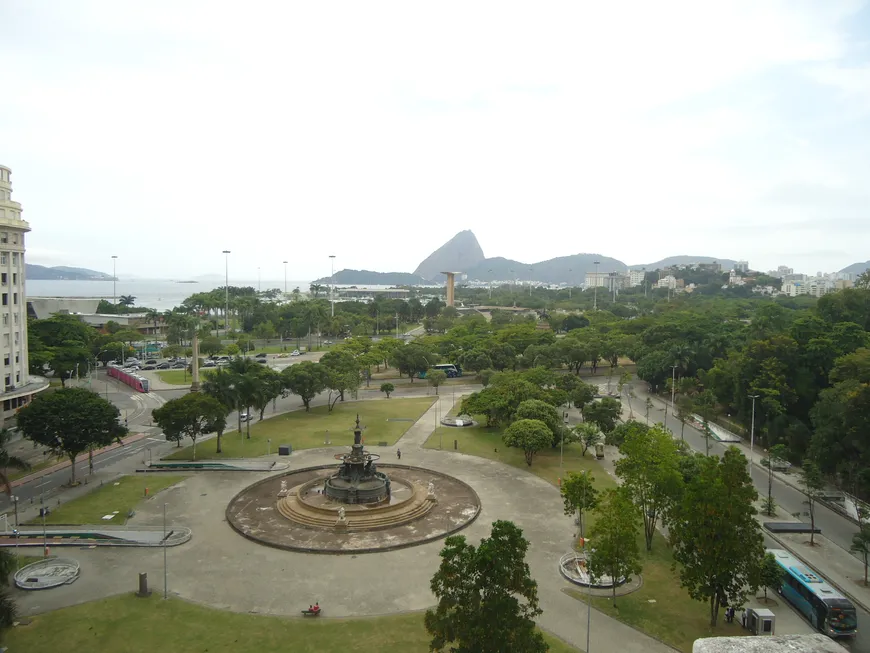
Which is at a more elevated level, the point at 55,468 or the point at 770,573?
the point at 770,573

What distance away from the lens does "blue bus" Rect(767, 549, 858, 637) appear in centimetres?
2183

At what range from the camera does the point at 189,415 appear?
41000mm

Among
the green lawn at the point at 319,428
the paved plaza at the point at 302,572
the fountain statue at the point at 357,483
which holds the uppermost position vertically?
the fountain statue at the point at 357,483

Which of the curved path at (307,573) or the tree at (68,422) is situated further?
the tree at (68,422)

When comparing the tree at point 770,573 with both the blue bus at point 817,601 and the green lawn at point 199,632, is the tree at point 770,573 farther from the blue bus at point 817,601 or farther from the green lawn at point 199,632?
the green lawn at point 199,632

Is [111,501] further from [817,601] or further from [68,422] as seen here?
[817,601]

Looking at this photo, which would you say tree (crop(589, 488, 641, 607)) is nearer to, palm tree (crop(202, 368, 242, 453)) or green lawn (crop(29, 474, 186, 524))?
green lawn (crop(29, 474, 186, 524))

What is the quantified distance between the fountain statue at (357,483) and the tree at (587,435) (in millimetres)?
16760

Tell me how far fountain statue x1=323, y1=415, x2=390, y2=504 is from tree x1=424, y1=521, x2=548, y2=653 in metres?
17.0

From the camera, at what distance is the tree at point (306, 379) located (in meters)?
55.4

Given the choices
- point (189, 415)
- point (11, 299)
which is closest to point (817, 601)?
point (189, 415)

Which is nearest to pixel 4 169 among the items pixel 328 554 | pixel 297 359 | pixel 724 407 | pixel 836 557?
pixel 328 554

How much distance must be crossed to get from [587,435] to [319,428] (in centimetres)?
2315

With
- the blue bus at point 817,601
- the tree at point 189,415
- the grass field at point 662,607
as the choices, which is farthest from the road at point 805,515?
the tree at point 189,415
